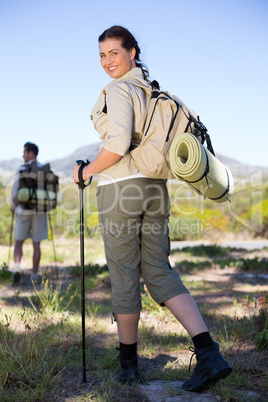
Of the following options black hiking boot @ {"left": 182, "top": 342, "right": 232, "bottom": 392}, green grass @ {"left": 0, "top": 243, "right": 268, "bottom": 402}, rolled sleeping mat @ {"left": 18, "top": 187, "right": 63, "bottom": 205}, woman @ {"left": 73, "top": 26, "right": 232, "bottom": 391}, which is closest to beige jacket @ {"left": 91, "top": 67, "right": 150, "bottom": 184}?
woman @ {"left": 73, "top": 26, "right": 232, "bottom": 391}

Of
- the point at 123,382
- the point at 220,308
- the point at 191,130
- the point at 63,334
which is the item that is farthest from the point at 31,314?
the point at 191,130

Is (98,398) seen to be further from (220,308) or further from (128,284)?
(220,308)

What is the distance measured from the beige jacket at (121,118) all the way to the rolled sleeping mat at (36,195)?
3.57 meters

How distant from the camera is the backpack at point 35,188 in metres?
5.81

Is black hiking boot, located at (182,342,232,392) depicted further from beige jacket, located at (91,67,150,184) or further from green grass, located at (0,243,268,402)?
→ beige jacket, located at (91,67,150,184)

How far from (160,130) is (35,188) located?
4.06 metres

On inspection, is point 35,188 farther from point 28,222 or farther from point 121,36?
point 121,36

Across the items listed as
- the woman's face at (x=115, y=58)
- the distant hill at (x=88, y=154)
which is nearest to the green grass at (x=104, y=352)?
the woman's face at (x=115, y=58)

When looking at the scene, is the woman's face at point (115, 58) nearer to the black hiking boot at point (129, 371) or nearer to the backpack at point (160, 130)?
the backpack at point (160, 130)

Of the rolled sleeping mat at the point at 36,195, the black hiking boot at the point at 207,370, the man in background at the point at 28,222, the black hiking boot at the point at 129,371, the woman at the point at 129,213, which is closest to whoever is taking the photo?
the black hiking boot at the point at 207,370

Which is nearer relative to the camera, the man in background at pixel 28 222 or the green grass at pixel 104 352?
the green grass at pixel 104 352

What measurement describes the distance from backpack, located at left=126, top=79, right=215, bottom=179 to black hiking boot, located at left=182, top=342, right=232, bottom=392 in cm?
103

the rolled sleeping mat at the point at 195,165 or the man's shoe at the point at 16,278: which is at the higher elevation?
the rolled sleeping mat at the point at 195,165

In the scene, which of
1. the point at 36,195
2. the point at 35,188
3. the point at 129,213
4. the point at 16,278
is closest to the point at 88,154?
the point at 35,188
